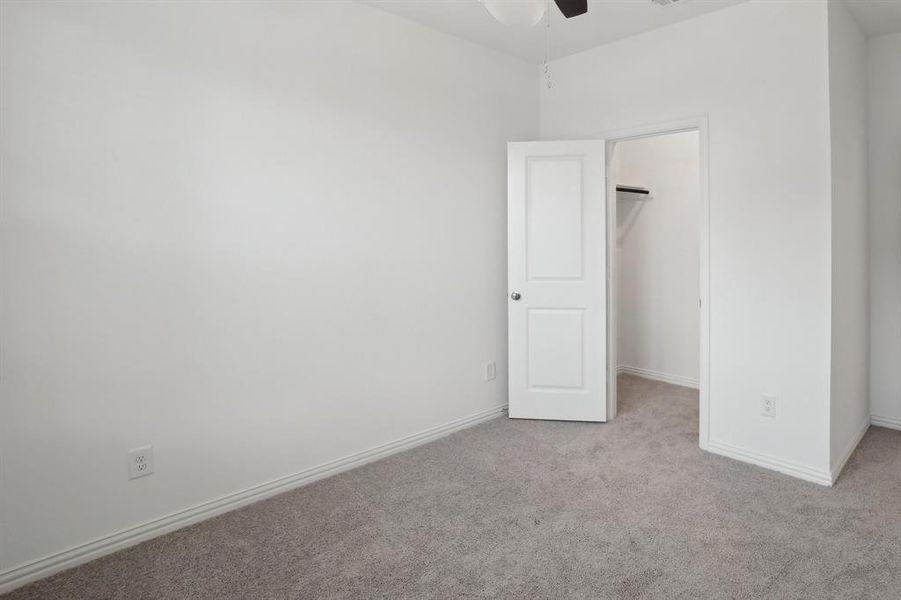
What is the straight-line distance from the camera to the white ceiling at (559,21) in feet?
10.2

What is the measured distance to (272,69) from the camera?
2693 mm

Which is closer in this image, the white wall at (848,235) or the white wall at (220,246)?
the white wall at (220,246)

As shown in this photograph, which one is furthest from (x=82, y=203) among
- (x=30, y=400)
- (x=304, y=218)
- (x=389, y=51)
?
(x=389, y=51)

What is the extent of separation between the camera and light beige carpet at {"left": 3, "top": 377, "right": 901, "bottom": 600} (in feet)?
6.56

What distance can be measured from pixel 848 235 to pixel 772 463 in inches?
53.3

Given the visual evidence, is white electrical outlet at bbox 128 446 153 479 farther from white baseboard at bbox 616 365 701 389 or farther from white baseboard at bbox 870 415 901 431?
white baseboard at bbox 870 415 901 431

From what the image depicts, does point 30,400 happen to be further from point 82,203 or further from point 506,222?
point 506,222

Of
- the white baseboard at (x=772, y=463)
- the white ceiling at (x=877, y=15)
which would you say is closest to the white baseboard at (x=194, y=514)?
the white baseboard at (x=772, y=463)

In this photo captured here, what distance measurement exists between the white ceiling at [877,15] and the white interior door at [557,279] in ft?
4.97

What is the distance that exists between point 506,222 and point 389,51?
139 centimetres

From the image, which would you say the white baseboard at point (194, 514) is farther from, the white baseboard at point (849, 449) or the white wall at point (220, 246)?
the white baseboard at point (849, 449)

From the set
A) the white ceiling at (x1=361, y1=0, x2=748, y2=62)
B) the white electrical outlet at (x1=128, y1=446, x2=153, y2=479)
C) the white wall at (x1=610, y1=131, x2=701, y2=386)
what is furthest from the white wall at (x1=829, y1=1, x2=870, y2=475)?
the white electrical outlet at (x1=128, y1=446, x2=153, y2=479)

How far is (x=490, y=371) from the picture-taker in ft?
12.8

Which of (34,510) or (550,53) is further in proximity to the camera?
(550,53)
